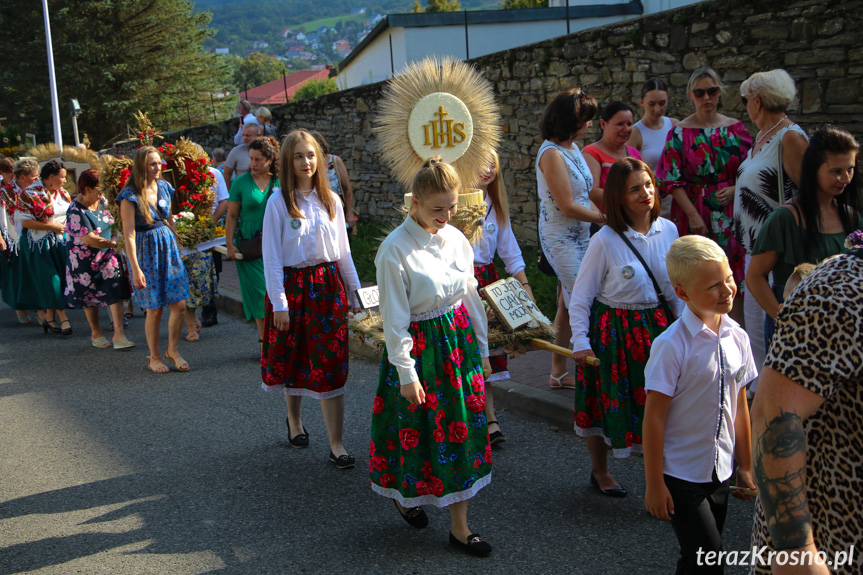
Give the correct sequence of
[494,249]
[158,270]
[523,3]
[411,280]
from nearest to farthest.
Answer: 1. [411,280]
2. [494,249]
3. [158,270]
4. [523,3]

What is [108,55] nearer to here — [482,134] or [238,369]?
[238,369]

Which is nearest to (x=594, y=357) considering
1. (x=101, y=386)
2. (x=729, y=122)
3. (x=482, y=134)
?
(x=482, y=134)

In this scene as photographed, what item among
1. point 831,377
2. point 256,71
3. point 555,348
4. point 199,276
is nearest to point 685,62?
point 555,348

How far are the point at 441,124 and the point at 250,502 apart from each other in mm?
2334

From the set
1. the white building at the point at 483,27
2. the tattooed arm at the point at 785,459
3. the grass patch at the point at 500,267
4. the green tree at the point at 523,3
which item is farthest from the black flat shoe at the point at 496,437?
the green tree at the point at 523,3

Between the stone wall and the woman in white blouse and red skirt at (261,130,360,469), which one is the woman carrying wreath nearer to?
the woman in white blouse and red skirt at (261,130,360,469)

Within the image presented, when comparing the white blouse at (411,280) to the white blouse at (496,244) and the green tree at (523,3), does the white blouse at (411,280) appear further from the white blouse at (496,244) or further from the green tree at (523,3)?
the green tree at (523,3)

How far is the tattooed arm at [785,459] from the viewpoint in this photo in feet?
5.52

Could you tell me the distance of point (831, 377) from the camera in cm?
165

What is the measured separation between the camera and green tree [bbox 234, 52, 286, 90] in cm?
11650

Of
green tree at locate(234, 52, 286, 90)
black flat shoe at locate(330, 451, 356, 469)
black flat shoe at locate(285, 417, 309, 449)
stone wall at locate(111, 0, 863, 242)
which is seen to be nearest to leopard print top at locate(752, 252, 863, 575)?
black flat shoe at locate(330, 451, 356, 469)

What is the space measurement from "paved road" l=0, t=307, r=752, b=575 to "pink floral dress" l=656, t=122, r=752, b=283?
178cm

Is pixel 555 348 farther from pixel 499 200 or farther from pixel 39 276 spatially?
pixel 39 276

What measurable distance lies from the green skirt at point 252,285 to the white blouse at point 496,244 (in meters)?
2.42
